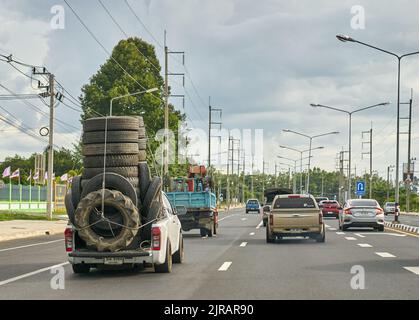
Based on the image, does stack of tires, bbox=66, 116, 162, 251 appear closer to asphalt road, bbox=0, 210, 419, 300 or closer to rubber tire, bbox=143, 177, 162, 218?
rubber tire, bbox=143, 177, 162, 218

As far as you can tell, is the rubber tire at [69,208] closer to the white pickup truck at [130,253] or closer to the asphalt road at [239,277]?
the white pickup truck at [130,253]

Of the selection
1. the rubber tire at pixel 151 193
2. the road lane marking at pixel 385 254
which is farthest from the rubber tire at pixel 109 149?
the road lane marking at pixel 385 254

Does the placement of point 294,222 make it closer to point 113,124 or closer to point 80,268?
point 113,124

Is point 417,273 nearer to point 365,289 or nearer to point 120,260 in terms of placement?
point 365,289

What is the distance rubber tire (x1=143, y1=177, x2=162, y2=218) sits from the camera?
15.6 meters

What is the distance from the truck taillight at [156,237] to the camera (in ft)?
49.0

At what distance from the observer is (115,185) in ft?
50.7

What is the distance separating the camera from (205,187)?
3466 cm

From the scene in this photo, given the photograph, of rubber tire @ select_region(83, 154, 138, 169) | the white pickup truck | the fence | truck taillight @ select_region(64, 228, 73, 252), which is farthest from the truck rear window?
the fence

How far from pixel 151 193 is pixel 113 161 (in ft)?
3.84

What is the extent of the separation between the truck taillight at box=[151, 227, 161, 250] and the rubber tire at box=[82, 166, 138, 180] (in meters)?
1.69

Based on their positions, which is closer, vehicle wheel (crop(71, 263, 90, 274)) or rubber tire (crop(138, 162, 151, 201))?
vehicle wheel (crop(71, 263, 90, 274))

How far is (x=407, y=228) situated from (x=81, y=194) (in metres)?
27.4
